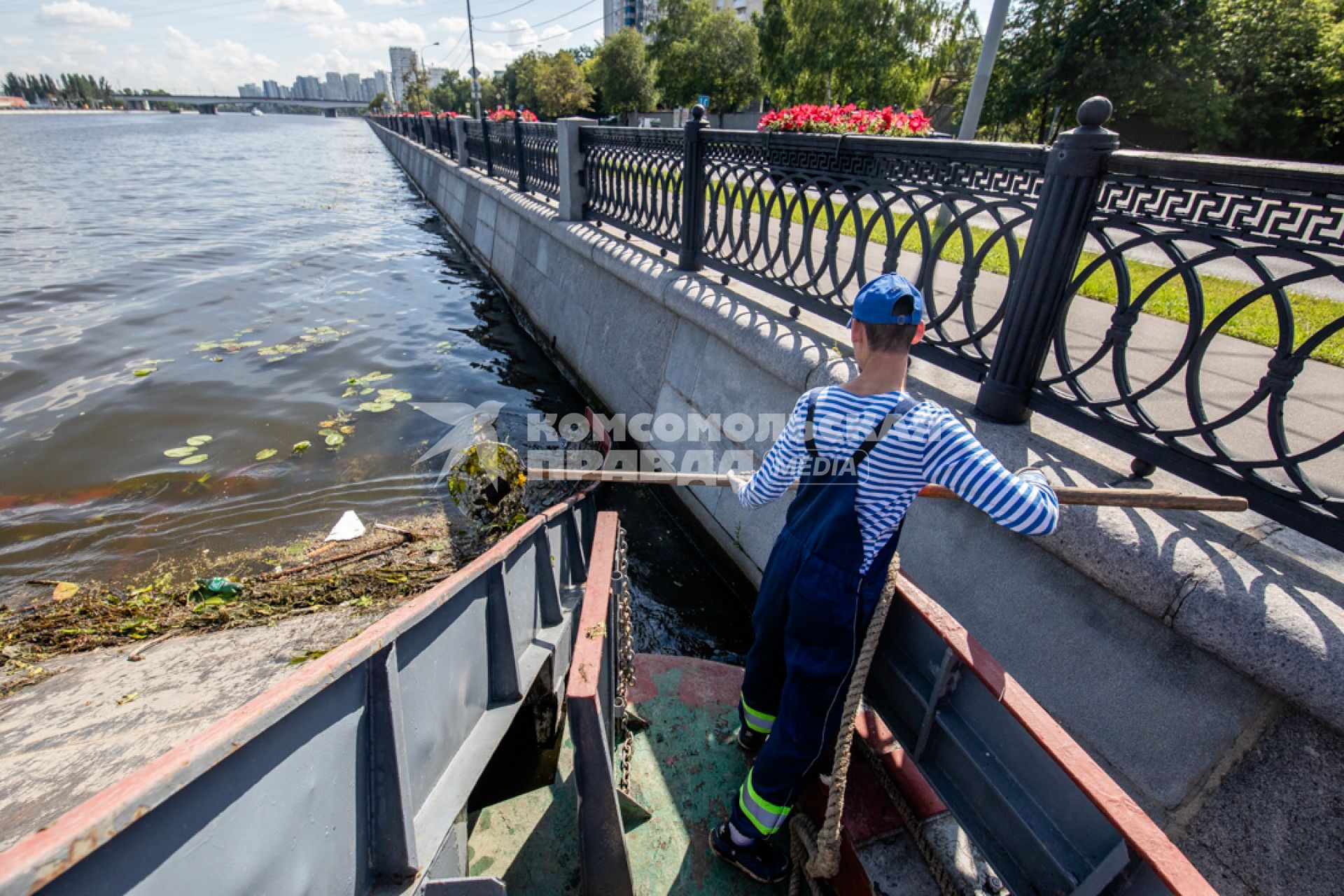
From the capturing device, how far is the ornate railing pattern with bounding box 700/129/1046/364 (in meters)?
2.98

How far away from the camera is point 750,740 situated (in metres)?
2.79

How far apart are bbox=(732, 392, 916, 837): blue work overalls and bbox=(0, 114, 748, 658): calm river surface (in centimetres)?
212

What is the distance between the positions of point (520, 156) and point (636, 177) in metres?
5.51

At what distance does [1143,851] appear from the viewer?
1.36 meters

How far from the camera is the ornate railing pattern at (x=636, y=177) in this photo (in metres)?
5.95

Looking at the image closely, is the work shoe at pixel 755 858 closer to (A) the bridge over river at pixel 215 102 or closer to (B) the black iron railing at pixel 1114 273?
(B) the black iron railing at pixel 1114 273

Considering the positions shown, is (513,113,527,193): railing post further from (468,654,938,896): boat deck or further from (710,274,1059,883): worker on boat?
(710,274,1059,883): worker on boat

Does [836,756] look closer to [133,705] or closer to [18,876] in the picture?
[18,876]

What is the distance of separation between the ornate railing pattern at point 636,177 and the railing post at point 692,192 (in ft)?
0.88

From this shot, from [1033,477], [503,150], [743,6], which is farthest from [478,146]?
[743,6]

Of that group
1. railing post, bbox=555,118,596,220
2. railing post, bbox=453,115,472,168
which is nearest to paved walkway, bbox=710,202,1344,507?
railing post, bbox=555,118,596,220

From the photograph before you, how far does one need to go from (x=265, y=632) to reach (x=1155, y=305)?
8363mm

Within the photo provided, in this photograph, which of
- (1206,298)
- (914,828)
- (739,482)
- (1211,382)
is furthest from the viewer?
(1206,298)

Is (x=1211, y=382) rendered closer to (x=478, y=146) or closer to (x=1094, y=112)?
(x=1094, y=112)
